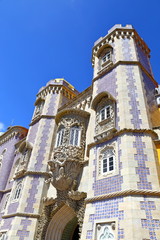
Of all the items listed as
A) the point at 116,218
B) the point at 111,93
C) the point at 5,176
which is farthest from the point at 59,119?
the point at 5,176

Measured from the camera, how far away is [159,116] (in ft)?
41.9

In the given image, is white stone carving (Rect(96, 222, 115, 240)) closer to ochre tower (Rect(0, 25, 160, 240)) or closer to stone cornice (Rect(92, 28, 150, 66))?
ochre tower (Rect(0, 25, 160, 240))

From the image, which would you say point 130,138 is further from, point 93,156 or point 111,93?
point 111,93

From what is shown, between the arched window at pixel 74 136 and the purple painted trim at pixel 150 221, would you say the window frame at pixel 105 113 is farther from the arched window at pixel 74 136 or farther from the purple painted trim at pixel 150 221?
the purple painted trim at pixel 150 221

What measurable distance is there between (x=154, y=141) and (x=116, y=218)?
14.2ft

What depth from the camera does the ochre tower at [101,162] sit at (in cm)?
867

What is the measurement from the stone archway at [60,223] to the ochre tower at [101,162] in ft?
0.19

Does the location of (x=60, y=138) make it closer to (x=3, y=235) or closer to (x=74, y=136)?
(x=74, y=136)

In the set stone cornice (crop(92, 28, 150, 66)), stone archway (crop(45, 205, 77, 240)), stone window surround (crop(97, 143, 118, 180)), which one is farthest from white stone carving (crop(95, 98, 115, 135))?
stone cornice (crop(92, 28, 150, 66))

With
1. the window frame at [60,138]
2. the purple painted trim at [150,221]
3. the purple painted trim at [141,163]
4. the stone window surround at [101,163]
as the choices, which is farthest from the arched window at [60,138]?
the purple painted trim at [150,221]

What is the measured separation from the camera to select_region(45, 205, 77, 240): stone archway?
513 inches

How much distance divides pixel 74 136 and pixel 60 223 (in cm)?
611

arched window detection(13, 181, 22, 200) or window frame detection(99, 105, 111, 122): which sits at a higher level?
window frame detection(99, 105, 111, 122)

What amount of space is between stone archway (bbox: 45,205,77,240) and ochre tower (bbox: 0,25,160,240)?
0.06 m
